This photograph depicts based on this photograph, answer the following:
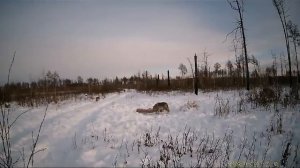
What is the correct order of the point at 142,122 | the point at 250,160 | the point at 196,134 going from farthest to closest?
the point at 142,122 < the point at 196,134 < the point at 250,160

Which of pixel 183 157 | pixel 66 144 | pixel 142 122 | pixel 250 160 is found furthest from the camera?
pixel 142 122

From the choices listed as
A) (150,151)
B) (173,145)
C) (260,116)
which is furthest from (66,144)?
(260,116)

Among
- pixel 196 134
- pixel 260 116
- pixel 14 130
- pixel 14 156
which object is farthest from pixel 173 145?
pixel 14 130

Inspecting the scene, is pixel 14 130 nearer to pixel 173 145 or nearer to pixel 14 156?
pixel 14 156

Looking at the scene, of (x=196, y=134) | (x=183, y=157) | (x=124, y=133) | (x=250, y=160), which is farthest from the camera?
(x=124, y=133)

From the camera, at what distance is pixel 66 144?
5.84 metres

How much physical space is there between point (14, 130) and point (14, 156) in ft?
10.9

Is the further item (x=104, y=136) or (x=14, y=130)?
(x=14, y=130)

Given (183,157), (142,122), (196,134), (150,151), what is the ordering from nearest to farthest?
(183,157)
(150,151)
(196,134)
(142,122)

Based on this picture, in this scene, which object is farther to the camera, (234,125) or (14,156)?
(234,125)

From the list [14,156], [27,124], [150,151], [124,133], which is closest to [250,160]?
[150,151]

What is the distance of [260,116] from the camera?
7.86m

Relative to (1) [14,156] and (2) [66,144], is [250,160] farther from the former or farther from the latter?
(1) [14,156]

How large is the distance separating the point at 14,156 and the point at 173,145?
3.62m
